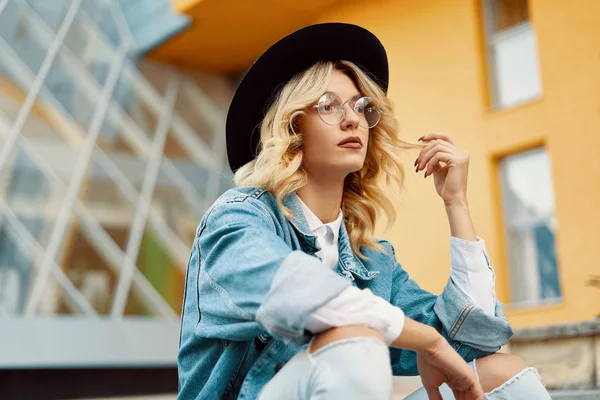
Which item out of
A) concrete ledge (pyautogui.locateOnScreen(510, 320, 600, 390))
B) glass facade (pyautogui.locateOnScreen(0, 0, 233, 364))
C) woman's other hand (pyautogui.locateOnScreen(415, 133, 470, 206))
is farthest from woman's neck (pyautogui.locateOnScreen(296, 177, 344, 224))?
glass facade (pyautogui.locateOnScreen(0, 0, 233, 364))

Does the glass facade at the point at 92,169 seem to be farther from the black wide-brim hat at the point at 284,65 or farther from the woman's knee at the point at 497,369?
the woman's knee at the point at 497,369

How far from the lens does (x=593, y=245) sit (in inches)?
338

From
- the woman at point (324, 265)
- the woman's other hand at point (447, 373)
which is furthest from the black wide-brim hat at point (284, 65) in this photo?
the woman's other hand at point (447, 373)

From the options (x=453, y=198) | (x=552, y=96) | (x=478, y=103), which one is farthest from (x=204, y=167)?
(x=453, y=198)

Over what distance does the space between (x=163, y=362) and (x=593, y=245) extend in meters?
6.15

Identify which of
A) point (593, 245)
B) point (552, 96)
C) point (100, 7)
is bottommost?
point (593, 245)

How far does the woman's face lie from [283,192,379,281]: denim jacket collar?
5.9 inches

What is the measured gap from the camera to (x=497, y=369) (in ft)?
7.77

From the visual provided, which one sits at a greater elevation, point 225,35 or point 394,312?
point 225,35

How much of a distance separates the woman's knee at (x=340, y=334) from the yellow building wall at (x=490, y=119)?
23.7 ft

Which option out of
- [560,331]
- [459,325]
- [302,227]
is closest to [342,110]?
[302,227]

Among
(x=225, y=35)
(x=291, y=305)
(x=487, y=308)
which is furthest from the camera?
(x=225, y=35)

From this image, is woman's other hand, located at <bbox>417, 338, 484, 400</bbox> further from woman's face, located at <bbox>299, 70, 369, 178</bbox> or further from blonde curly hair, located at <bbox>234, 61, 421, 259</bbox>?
woman's face, located at <bbox>299, 70, 369, 178</bbox>

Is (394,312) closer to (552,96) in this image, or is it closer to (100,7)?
(552,96)
